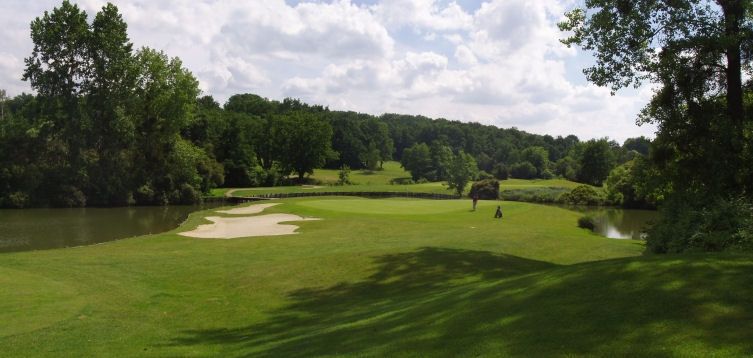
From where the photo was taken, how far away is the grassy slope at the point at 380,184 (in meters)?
84.2

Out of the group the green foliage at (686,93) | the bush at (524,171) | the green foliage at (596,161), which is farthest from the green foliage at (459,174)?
the green foliage at (686,93)

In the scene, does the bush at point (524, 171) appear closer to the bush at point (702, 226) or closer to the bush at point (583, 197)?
the bush at point (583, 197)

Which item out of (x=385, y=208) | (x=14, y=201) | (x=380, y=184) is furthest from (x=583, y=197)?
(x=14, y=201)

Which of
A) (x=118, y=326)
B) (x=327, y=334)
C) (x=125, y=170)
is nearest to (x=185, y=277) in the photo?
(x=118, y=326)

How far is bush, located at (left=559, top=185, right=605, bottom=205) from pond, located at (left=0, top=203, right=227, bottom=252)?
5401cm

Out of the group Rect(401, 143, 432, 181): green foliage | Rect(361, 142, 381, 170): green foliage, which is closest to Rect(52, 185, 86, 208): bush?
Rect(401, 143, 432, 181): green foliage

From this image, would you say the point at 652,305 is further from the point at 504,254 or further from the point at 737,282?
the point at 504,254

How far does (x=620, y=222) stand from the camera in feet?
188

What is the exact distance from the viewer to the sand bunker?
3281 centimetres

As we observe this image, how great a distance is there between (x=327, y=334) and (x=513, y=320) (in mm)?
4281

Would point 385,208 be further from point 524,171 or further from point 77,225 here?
point 524,171

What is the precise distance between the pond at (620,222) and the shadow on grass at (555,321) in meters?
29.5

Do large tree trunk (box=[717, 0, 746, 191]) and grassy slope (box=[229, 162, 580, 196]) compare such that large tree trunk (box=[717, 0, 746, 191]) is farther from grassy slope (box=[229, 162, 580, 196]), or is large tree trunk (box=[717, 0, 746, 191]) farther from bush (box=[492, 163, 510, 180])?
bush (box=[492, 163, 510, 180])

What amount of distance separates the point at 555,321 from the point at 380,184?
103052 mm
